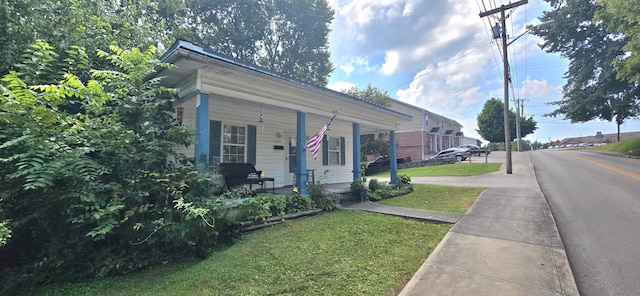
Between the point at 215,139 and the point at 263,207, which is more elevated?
the point at 215,139

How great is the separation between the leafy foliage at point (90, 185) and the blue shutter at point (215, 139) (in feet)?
9.66

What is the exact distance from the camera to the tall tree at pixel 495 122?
1588 inches

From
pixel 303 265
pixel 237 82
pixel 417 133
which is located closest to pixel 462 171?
pixel 417 133

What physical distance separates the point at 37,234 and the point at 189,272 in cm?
197

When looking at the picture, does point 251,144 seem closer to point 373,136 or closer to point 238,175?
point 238,175

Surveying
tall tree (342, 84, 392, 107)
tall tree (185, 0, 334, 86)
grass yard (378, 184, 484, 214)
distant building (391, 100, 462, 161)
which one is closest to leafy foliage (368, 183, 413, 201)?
grass yard (378, 184, 484, 214)

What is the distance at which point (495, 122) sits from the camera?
1599 inches

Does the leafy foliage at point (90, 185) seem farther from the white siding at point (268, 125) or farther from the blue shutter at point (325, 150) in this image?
the blue shutter at point (325, 150)

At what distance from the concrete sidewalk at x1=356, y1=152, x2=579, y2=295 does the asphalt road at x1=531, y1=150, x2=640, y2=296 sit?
0.76ft

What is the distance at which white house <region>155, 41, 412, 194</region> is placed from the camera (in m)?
5.27

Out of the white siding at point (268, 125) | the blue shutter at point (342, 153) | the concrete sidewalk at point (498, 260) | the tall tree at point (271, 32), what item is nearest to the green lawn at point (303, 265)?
the concrete sidewalk at point (498, 260)

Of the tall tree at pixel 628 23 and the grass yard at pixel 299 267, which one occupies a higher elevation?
the tall tree at pixel 628 23

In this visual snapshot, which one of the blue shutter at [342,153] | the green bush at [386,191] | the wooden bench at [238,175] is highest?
the blue shutter at [342,153]

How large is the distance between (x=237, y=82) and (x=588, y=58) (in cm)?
2727
